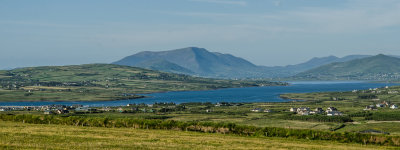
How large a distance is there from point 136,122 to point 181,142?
20.4 m

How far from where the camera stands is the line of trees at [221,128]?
50.5m

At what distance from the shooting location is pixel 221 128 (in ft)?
185

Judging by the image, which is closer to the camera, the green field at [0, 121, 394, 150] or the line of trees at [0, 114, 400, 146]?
the green field at [0, 121, 394, 150]

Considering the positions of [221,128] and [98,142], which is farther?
[221,128]

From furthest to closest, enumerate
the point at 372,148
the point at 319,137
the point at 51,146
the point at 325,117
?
the point at 325,117 → the point at 319,137 → the point at 372,148 → the point at 51,146

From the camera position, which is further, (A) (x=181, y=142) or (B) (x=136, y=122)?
(B) (x=136, y=122)

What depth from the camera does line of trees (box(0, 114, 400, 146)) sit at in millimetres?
50469

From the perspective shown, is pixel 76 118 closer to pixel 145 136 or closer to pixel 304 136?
pixel 145 136

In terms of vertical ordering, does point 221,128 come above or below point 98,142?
below

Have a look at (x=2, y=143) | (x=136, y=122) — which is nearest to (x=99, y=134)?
(x=2, y=143)

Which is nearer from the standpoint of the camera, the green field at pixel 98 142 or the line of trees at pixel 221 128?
the green field at pixel 98 142

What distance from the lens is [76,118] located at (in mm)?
61688

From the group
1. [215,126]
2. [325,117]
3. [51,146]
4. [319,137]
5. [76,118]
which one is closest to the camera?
[51,146]

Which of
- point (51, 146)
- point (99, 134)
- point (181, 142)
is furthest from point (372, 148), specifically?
point (51, 146)
